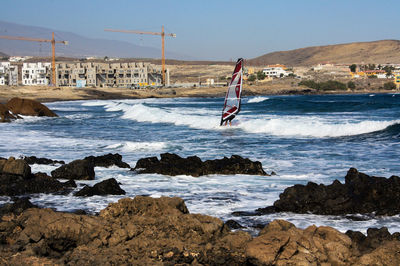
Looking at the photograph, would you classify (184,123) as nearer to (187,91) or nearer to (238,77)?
(238,77)

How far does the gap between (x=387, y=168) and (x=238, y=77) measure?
17.7 meters

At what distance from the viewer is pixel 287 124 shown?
30531mm

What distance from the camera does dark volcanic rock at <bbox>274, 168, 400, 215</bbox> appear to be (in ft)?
30.3

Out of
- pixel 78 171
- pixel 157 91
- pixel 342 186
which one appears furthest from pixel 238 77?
pixel 157 91

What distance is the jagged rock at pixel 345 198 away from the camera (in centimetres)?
923

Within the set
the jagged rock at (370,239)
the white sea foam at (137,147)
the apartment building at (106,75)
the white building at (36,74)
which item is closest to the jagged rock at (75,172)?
the white sea foam at (137,147)

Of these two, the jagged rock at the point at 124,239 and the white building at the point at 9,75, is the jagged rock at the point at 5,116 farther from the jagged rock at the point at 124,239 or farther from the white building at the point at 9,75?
the white building at the point at 9,75

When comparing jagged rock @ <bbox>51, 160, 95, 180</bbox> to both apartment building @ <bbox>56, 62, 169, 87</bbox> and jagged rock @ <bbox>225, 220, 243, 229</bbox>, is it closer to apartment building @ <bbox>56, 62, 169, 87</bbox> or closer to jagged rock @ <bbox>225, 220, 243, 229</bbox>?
jagged rock @ <bbox>225, 220, 243, 229</bbox>

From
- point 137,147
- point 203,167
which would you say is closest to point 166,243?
point 203,167

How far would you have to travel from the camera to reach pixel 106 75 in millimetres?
158125

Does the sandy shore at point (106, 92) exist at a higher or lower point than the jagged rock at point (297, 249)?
lower

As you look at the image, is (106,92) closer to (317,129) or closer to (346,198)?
(317,129)

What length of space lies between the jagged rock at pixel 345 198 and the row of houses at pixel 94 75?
14134cm

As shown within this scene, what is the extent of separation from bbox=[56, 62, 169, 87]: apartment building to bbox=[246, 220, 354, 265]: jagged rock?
147 m
